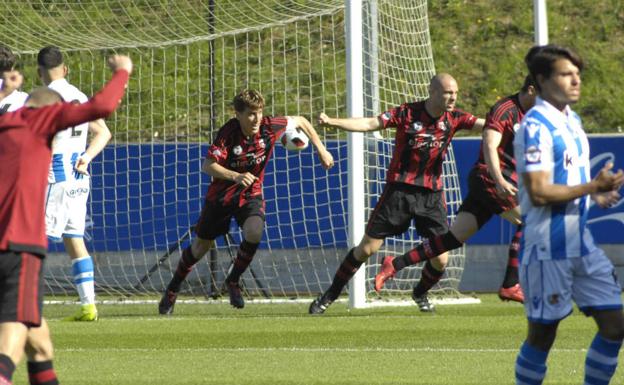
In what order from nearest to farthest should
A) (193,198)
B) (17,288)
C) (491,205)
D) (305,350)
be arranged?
(17,288) → (305,350) → (491,205) → (193,198)

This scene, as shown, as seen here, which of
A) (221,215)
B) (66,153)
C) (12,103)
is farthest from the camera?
(221,215)

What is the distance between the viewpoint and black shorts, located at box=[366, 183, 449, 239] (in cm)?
1166

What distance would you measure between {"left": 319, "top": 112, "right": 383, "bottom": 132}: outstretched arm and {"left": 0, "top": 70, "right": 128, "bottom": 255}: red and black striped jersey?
5139 millimetres

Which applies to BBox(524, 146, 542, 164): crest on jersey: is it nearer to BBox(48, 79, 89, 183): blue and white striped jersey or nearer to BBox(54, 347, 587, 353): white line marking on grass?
BBox(54, 347, 587, 353): white line marking on grass

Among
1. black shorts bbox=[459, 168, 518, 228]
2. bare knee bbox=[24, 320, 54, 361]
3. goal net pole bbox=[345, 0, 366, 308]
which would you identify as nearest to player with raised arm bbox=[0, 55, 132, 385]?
bare knee bbox=[24, 320, 54, 361]

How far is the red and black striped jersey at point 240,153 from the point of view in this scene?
39.3ft

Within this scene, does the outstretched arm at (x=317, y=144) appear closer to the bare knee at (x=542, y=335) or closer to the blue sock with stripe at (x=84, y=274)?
the blue sock with stripe at (x=84, y=274)

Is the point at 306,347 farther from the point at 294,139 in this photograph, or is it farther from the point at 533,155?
the point at 533,155

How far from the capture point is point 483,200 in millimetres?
11391

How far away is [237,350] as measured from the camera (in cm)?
922

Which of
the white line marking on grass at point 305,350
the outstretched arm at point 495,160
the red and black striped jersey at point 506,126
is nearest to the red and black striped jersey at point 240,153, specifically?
the red and black striped jersey at point 506,126

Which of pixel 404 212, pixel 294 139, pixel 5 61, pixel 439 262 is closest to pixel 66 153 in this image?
pixel 294 139

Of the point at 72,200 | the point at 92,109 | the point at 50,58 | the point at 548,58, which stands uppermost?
the point at 50,58

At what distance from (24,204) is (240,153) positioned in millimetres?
6493
